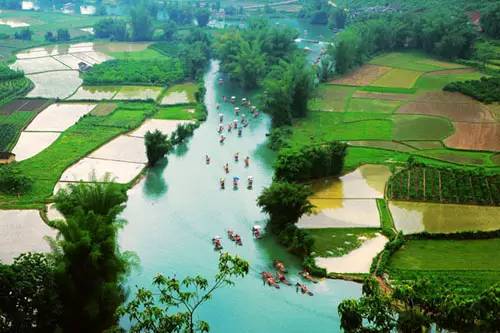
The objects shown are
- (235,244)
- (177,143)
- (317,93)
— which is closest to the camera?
(235,244)

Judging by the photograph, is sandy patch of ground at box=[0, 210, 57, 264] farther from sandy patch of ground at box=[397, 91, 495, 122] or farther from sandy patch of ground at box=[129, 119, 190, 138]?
sandy patch of ground at box=[397, 91, 495, 122]

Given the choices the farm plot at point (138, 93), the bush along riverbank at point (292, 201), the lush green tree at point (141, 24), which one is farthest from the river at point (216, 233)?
the lush green tree at point (141, 24)

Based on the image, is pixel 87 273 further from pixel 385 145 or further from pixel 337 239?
pixel 385 145

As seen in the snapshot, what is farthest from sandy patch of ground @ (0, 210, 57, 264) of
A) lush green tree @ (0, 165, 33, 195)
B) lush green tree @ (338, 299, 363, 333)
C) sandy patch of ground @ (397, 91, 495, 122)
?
sandy patch of ground @ (397, 91, 495, 122)

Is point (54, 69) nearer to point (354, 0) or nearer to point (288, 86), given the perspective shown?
point (288, 86)

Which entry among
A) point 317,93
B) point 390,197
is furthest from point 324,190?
point 317,93
